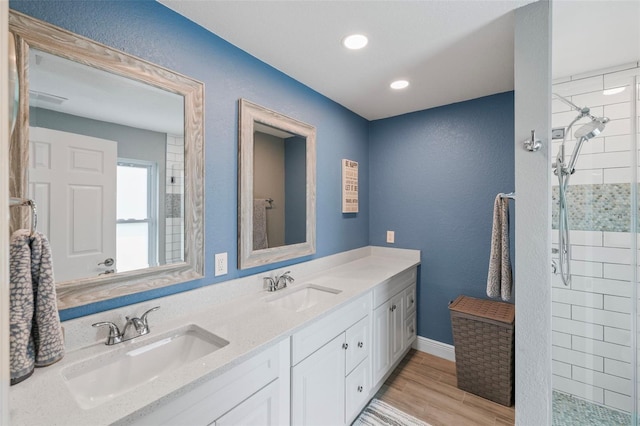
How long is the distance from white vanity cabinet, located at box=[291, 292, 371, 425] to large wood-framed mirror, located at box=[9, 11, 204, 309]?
0.68m

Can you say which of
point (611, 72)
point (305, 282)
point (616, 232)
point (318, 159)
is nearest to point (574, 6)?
point (611, 72)

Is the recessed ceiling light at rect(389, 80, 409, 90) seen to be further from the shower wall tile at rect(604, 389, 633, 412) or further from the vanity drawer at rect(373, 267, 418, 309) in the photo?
the shower wall tile at rect(604, 389, 633, 412)

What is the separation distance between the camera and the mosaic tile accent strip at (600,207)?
1525mm

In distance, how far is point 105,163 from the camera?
44.4 inches

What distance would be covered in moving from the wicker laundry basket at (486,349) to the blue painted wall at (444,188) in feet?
1.32

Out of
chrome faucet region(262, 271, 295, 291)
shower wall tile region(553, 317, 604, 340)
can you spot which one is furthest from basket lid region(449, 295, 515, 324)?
chrome faucet region(262, 271, 295, 291)

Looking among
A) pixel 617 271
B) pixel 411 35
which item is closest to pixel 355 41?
pixel 411 35

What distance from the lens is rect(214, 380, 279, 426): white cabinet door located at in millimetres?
988

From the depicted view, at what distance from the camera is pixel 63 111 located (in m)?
1.02

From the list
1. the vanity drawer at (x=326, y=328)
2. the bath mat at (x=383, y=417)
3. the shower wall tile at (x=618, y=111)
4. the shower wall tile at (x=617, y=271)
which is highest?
the shower wall tile at (x=618, y=111)

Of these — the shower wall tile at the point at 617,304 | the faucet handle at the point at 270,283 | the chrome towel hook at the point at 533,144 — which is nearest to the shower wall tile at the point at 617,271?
the shower wall tile at the point at 617,304

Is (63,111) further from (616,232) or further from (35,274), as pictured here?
(616,232)

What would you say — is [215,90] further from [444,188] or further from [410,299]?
[410,299]

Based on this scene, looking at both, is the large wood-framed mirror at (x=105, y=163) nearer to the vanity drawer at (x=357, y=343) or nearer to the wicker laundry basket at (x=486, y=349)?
the vanity drawer at (x=357, y=343)
